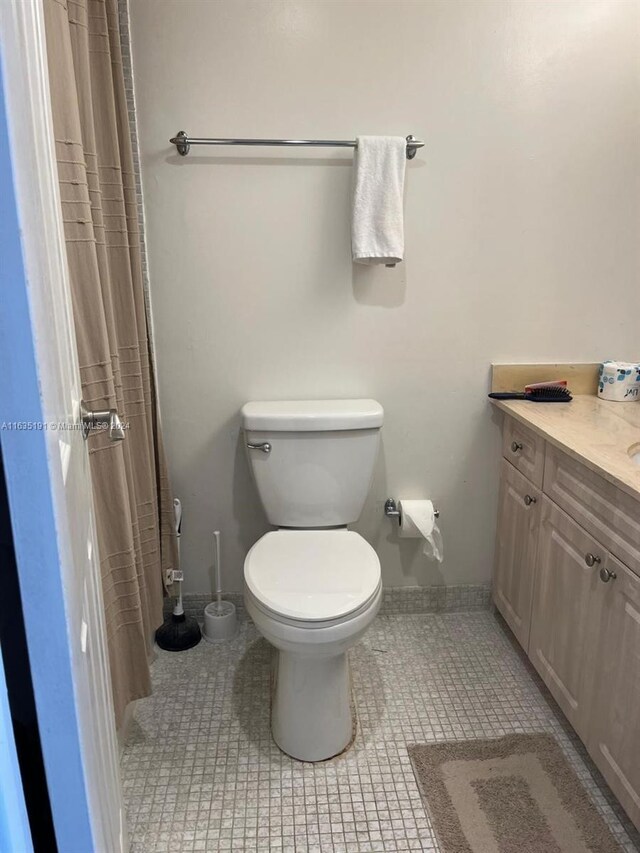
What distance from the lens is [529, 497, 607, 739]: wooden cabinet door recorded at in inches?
58.7

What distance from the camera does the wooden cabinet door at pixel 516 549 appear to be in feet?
6.07

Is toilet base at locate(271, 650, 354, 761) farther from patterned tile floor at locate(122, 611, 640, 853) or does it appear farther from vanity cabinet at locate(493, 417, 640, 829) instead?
vanity cabinet at locate(493, 417, 640, 829)

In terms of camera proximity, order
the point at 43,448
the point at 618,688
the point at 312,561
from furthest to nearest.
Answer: the point at 312,561 → the point at 618,688 → the point at 43,448

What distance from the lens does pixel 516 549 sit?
78.0 inches

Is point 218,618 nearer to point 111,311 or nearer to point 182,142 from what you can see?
point 111,311

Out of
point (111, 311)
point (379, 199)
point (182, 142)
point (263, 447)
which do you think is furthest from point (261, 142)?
point (263, 447)

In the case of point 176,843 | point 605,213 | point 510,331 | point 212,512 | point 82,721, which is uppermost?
point 605,213

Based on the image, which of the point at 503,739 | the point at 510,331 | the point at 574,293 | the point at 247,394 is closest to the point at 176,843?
the point at 503,739

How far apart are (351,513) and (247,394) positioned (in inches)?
20.2

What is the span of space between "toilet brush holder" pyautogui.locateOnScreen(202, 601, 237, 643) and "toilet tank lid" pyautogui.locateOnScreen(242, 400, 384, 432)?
67cm

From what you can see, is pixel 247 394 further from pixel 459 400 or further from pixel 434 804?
pixel 434 804

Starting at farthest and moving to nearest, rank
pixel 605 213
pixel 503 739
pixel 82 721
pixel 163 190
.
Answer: pixel 605 213 < pixel 163 190 < pixel 503 739 < pixel 82 721

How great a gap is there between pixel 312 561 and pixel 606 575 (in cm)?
72

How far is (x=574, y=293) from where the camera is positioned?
6.66 feet
